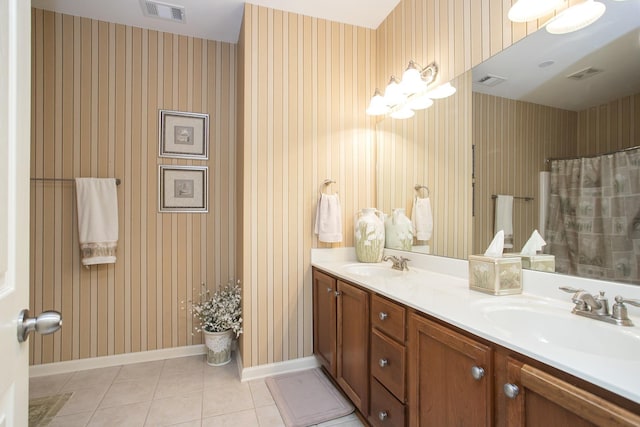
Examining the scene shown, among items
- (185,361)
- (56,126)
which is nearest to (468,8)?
(56,126)

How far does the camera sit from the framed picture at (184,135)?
101 inches

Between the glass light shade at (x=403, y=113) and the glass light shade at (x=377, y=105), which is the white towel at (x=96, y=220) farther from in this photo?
the glass light shade at (x=403, y=113)

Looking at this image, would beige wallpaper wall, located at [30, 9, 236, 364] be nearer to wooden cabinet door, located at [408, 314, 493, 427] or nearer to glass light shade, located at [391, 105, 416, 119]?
glass light shade, located at [391, 105, 416, 119]

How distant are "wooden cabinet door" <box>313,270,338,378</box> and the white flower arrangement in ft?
1.87

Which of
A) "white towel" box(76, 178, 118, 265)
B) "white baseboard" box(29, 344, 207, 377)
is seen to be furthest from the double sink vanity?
"white towel" box(76, 178, 118, 265)

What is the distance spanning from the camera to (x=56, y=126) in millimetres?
2340

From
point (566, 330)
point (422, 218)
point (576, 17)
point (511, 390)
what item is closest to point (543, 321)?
point (566, 330)

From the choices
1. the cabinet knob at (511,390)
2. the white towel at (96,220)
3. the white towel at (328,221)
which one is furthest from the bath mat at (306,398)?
the white towel at (96,220)

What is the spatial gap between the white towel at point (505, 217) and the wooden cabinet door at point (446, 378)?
641 millimetres

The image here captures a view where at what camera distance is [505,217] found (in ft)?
4.91

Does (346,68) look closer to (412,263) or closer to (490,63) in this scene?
(490,63)

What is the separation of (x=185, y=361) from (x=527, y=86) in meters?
2.89

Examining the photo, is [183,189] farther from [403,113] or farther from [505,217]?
[505,217]

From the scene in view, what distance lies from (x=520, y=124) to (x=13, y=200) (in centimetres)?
178
